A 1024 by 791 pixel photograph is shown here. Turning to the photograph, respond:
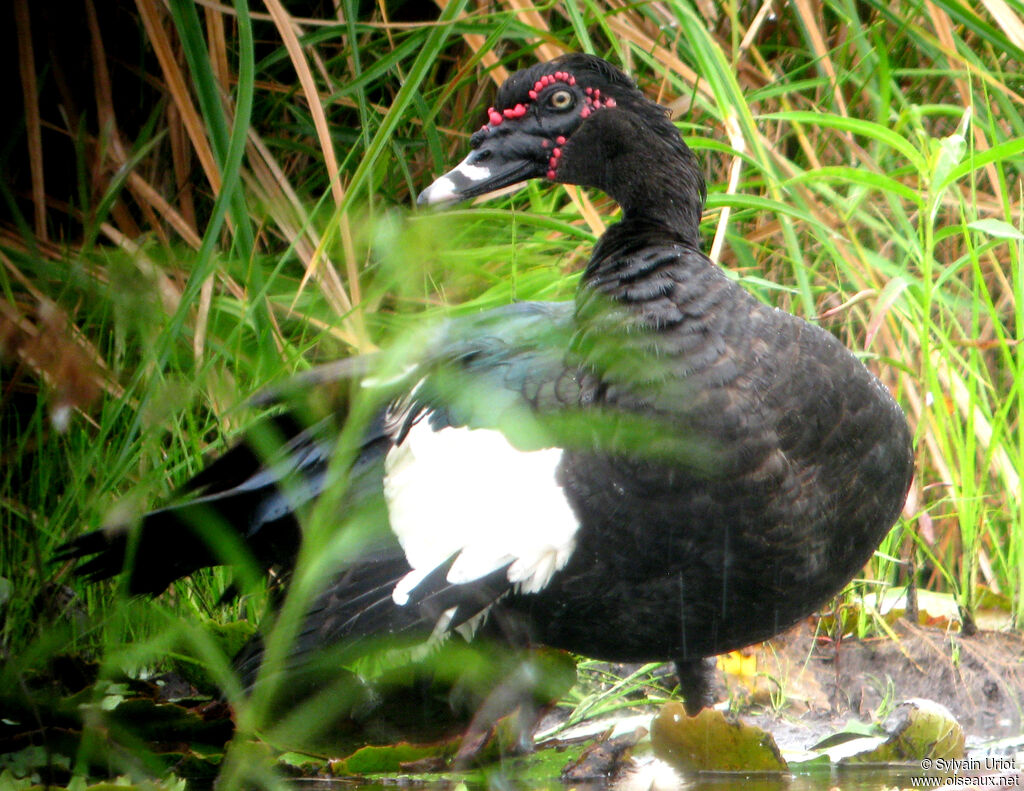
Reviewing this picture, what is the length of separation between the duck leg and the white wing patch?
383 millimetres

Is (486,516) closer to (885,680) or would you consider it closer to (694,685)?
(694,685)

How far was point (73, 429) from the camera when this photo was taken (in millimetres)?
2479

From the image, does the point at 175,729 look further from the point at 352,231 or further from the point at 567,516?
the point at 352,231

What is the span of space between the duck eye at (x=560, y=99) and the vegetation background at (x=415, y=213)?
0.78 ft

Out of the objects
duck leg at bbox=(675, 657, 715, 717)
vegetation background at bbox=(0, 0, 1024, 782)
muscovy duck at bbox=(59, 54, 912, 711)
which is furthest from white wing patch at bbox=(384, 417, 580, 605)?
duck leg at bbox=(675, 657, 715, 717)

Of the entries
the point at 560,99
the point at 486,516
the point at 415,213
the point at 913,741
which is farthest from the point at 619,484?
the point at 415,213

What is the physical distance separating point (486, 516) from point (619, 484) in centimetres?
20

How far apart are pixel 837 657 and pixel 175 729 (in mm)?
1165

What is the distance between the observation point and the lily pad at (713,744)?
1768mm

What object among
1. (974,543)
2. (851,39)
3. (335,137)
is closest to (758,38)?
(851,39)

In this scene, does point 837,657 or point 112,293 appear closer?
point 112,293

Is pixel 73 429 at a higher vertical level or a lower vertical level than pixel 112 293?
lower

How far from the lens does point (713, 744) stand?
1.78 m

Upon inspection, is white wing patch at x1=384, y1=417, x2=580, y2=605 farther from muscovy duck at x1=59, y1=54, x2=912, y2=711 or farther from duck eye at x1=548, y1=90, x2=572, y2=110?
duck eye at x1=548, y1=90, x2=572, y2=110
